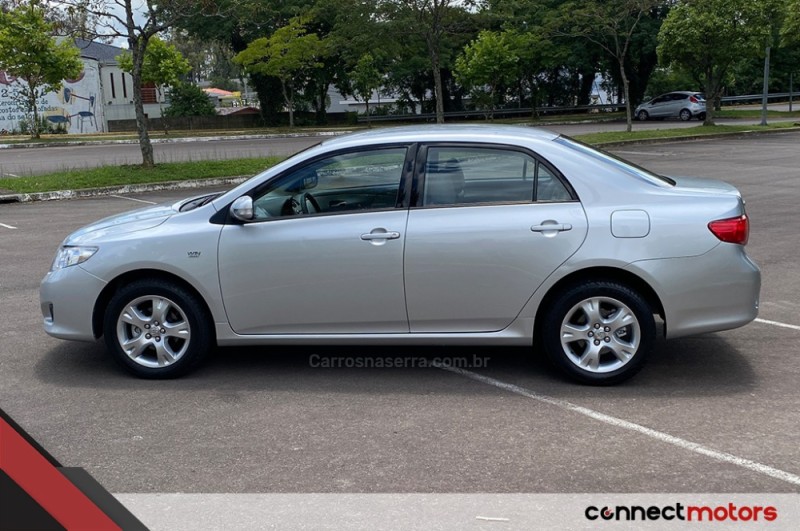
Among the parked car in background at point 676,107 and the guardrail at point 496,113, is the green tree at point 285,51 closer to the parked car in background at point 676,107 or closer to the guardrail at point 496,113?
the guardrail at point 496,113

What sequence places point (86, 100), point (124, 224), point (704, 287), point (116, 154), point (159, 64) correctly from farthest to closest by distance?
point (86, 100)
point (159, 64)
point (116, 154)
point (124, 224)
point (704, 287)

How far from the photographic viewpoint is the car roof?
5.85 meters

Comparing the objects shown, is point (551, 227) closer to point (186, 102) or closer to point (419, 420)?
point (419, 420)

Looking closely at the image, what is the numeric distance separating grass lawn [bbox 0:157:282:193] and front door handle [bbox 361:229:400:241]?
47.0 ft

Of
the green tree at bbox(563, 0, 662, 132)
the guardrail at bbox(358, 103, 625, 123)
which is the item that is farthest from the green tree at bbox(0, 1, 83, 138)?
the green tree at bbox(563, 0, 662, 132)

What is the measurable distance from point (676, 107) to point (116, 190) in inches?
1300

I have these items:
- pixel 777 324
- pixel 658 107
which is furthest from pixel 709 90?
pixel 777 324

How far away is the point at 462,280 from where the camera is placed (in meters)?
5.59

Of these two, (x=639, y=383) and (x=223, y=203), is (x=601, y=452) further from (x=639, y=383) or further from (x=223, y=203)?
(x=223, y=203)

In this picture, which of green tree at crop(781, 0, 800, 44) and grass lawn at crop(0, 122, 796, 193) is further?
green tree at crop(781, 0, 800, 44)

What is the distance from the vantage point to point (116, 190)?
60.8ft

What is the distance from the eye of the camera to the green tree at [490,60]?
148ft

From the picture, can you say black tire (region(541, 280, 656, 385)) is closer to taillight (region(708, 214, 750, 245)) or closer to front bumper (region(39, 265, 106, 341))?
taillight (region(708, 214, 750, 245))

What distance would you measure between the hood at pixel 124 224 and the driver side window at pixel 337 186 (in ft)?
2.57
